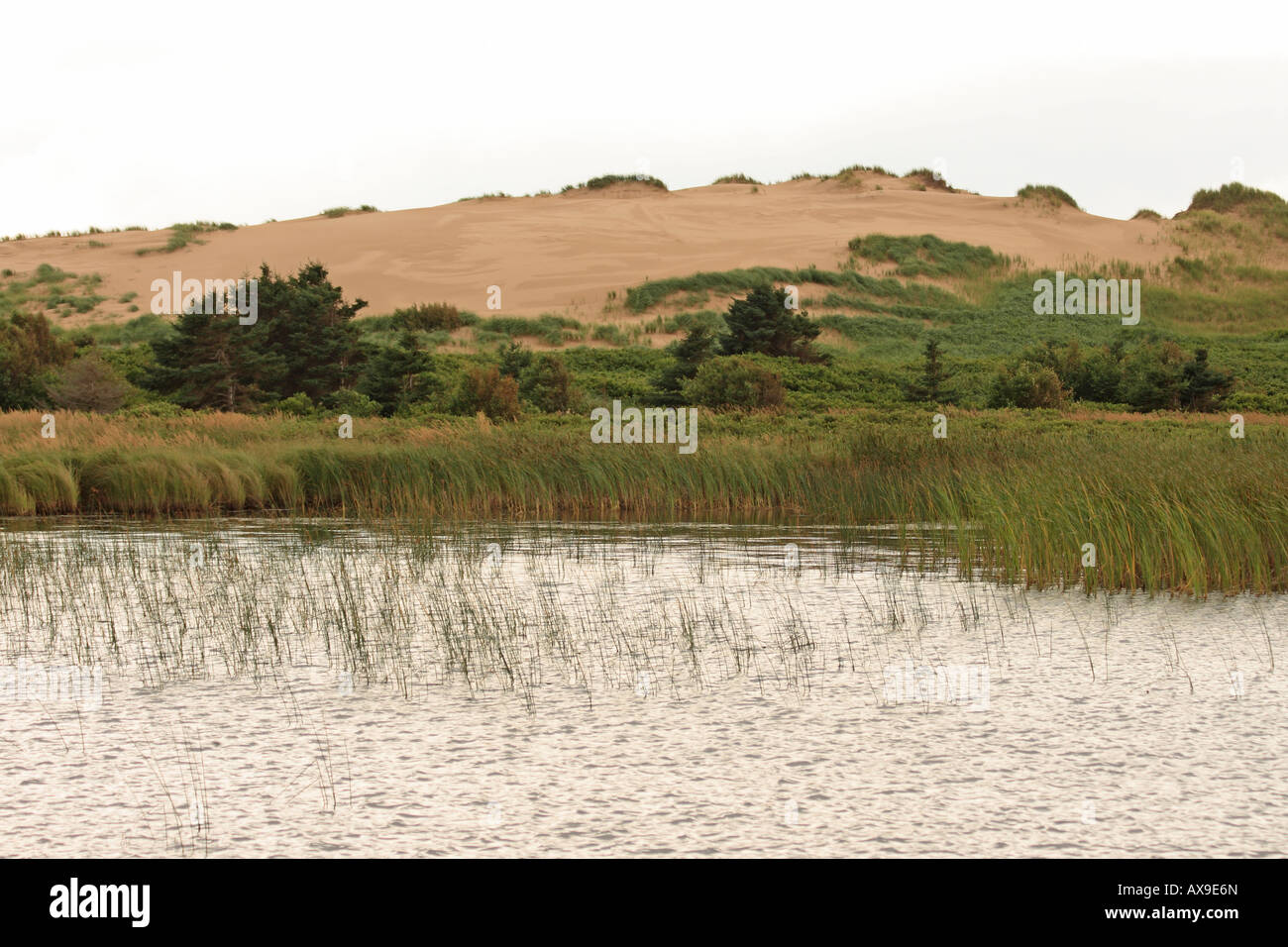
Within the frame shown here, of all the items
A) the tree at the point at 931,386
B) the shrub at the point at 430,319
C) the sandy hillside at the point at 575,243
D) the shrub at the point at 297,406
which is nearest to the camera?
the shrub at the point at 297,406

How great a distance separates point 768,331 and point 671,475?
751 inches

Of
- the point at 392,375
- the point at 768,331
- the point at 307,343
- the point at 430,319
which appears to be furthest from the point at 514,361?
the point at 430,319

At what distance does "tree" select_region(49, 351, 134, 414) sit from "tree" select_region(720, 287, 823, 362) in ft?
51.3

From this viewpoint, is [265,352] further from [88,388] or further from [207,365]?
[88,388]

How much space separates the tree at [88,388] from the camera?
27859mm

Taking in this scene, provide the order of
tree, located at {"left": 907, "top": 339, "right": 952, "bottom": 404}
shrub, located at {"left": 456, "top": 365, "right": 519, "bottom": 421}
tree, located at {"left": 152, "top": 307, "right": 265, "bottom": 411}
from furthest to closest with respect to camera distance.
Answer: tree, located at {"left": 907, "top": 339, "right": 952, "bottom": 404} → tree, located at {"left": 152, "top": 307, "right": 265, "bottom": 411} → shrub, located at {"left": 456, "top": 365, "right": 519, "bottom": 421}

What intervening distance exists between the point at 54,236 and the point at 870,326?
4874 cm

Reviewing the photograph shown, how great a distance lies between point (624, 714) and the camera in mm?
6621

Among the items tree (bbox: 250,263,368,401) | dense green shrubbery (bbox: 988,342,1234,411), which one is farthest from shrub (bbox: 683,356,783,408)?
tree (bbox: 250,263,368,401)

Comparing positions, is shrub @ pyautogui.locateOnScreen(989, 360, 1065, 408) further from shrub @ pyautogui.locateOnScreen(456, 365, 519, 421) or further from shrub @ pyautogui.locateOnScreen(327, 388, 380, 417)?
shrub @ pyautogui.locateOnScreen(327, 388, 380, 417)

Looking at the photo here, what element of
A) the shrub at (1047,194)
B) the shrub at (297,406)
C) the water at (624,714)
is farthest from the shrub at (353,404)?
the shrub at (1047,194)

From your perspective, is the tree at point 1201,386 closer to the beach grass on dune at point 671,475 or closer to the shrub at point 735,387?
the beach grass on dune at point 671,475

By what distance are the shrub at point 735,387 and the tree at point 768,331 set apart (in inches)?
255

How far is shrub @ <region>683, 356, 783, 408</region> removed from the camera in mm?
28703
